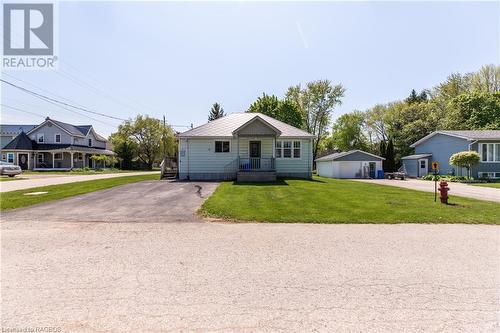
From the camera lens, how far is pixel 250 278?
4281 millimetres

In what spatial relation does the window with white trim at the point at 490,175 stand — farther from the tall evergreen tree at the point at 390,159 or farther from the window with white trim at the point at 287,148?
the window with white trim at the point at 287,148

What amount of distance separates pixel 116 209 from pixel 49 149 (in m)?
43.1

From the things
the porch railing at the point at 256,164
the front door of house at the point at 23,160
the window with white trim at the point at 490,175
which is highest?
the front door of house at the point at 23,160

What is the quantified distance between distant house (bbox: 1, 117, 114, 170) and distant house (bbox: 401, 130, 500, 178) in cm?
5050

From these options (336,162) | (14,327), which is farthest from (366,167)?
(14,327)

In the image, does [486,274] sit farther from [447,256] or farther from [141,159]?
[141,159]

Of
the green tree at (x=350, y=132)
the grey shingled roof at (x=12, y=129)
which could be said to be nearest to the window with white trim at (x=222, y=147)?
the green tree at (x=350, y=132)

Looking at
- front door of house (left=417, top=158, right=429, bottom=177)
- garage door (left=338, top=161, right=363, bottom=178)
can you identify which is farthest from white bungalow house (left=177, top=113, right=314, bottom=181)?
front door of house (left=417, top=158, right=429, bottom=177)

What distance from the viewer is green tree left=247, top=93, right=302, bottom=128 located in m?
47.6

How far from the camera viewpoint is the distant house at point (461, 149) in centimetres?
2850

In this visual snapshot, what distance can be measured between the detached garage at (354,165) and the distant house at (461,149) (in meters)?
5.99

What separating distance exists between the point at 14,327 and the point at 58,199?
11349 mm

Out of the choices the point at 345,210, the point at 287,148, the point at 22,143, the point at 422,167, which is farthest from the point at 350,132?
→ the point at 22,143

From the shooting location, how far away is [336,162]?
3484 cm
